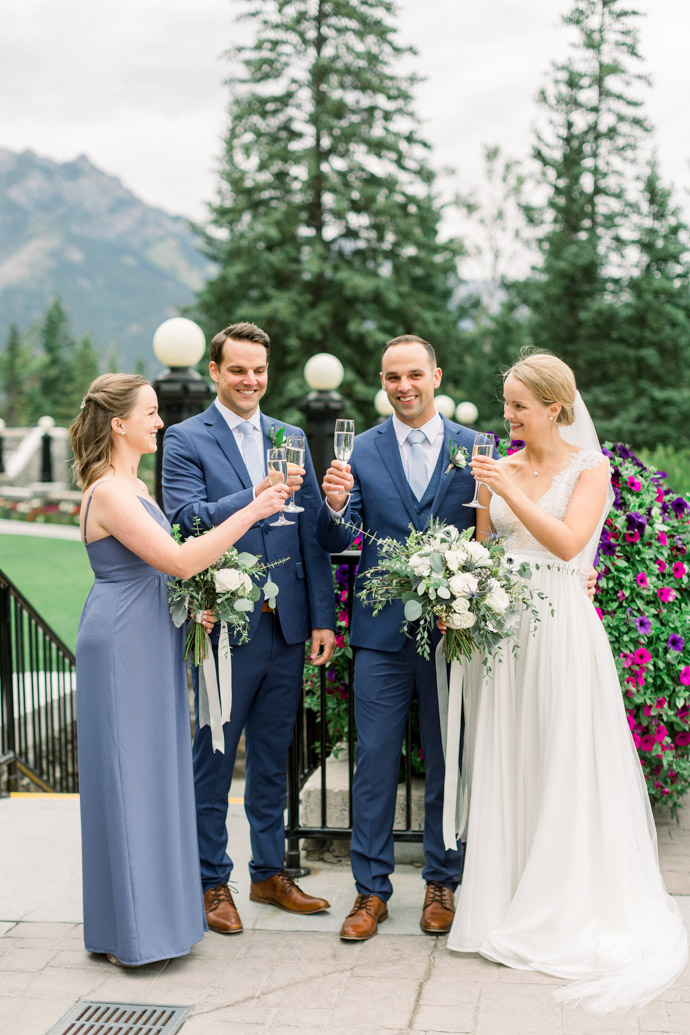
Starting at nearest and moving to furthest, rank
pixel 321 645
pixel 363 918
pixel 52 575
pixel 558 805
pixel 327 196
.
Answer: pixel 558 805
pixel 363 918
pixel 321 645
pixel 52 575
pixel 327 196

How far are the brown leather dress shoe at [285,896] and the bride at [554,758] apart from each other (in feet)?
2.15

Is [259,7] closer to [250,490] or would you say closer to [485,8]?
[485,8]

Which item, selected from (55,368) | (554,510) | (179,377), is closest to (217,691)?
(554,510)

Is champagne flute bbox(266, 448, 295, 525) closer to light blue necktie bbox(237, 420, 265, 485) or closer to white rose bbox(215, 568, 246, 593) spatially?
white rose bbox(215, 568, 246, 593)

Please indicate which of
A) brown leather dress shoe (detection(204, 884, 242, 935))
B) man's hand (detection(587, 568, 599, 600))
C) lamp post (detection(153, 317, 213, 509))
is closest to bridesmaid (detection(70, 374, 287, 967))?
brown leather dress shoe (detection(204, 884, 242, 935))

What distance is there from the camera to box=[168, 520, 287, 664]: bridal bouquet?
3.53 meters

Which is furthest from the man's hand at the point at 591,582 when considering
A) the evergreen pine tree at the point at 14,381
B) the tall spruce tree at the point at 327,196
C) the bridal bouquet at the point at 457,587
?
the evergreen pine tree at the point at 14,381

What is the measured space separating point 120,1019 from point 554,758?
1798 millimetres

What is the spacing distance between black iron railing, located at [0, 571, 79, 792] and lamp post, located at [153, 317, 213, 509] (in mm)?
1632

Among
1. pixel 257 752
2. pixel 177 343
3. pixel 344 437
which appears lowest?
pixel 257 752

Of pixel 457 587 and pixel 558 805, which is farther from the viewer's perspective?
pixel 558 805

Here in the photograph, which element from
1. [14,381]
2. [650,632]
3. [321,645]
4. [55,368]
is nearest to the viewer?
[321,645]

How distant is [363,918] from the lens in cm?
379

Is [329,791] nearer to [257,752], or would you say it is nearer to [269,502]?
[257,752]
